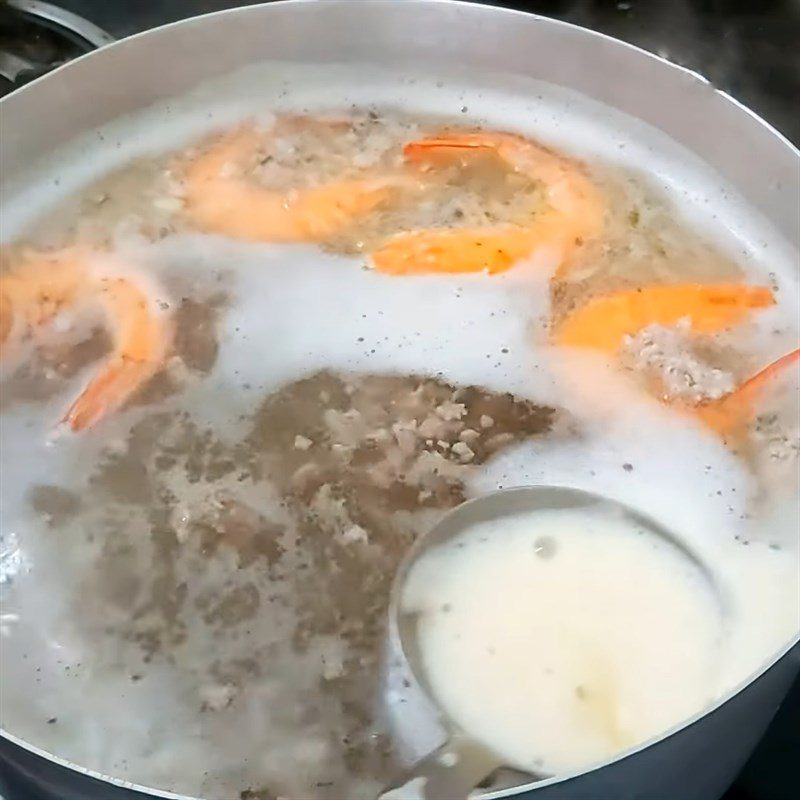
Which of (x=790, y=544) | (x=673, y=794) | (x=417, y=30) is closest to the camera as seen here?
(x=673, y=794)

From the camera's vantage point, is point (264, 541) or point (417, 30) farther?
point (417, 30)

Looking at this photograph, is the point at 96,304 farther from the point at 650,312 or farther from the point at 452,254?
the point at 650,312

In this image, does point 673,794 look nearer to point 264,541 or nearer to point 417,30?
point 264,541

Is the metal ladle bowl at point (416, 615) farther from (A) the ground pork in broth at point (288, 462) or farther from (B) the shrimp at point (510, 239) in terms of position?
(B) the shrimp at point (510, 239)

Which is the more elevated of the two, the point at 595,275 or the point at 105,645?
the point at 595,275

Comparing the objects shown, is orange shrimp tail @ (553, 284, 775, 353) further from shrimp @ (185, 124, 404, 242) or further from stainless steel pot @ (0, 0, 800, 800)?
shrimp @ (185, 124, 404, 242)

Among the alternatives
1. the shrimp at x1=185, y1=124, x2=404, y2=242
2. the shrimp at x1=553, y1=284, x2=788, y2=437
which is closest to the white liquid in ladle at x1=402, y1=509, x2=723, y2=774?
the shrimp at x1=553, y1=284, x2=788, y2=437

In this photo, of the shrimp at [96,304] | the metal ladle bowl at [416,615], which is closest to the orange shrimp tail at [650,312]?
the metal ladle bowl at [416,615]

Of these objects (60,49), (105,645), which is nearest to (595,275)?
(105,645)
